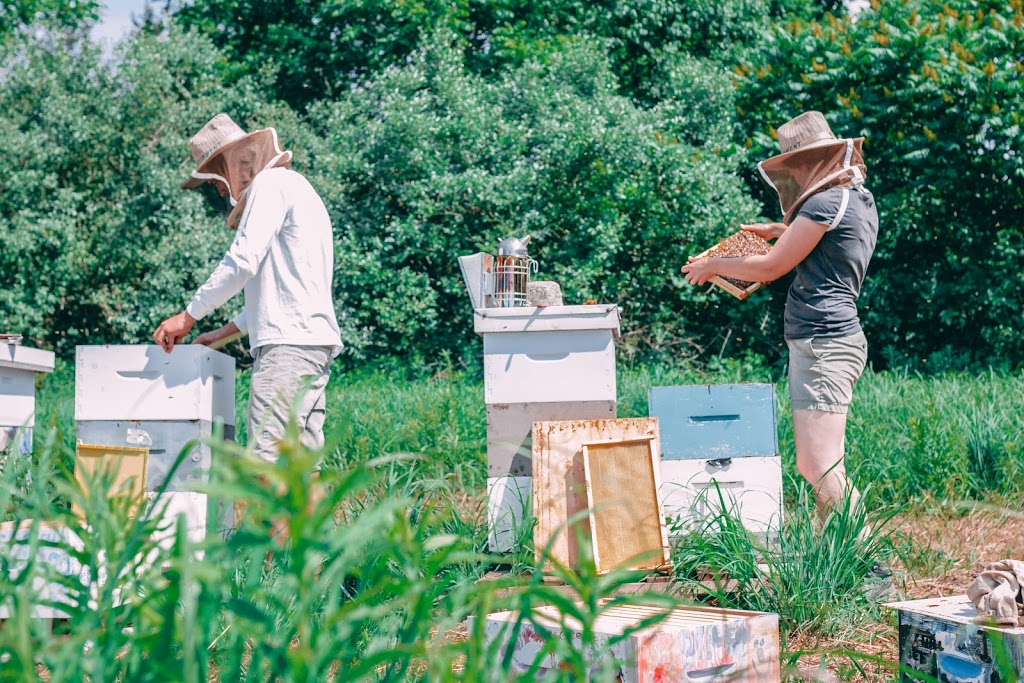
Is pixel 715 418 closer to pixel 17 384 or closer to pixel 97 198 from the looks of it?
pixel 17 384

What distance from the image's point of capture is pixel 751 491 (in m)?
3.21

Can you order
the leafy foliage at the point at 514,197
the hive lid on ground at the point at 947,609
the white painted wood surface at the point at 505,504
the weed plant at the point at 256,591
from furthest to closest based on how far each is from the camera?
1. the leafy foliage at the point at 514,197
2. the white painted wood surface at the point at 505,504
3. the hive lid on ground at the point at 947,609
4. the weed plant at the point at 256,591

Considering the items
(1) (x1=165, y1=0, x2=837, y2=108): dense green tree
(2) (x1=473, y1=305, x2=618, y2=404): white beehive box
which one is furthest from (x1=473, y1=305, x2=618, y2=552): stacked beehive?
(1) (x1=165, y1=0, x2=837, y2=108): dense green tree

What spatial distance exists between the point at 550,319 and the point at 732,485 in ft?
2.63

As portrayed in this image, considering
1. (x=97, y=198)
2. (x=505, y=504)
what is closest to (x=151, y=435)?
(x=505, y=504)

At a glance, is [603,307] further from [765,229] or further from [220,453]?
[220,453]

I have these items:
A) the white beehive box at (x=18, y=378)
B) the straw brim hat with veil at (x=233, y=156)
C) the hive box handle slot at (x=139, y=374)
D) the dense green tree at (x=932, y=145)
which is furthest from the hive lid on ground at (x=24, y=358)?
the dense green tree at (x=932, y=145)

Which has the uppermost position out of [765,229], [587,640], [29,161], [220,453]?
[29,161]

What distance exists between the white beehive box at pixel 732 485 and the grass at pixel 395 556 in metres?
0.10

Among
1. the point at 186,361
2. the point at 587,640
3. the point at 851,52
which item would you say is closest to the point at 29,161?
the point at 186,361

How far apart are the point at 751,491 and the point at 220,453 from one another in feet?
8.01

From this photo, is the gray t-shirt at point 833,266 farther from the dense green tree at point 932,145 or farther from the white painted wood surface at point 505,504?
the dense green tree at point 932,145

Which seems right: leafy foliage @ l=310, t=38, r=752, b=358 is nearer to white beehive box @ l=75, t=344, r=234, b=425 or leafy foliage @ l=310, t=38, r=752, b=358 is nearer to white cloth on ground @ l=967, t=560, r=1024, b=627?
white beehive box @ l=75, t=344, r=234, b=425

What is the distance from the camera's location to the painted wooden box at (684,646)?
6.14 ft
